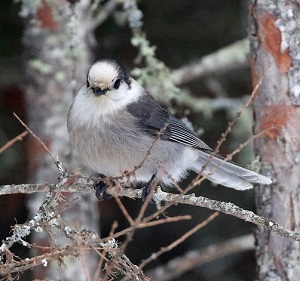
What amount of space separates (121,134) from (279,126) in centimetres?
79

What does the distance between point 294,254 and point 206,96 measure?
119 inches

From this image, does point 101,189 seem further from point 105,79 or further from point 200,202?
point 200,202

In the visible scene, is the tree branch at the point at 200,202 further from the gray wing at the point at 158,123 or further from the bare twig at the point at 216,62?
the bare twig at the point at 216,62

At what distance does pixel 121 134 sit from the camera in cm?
412

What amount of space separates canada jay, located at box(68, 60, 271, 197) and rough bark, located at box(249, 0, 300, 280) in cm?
13

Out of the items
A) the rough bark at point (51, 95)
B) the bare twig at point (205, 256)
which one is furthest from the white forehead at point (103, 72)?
the bare twig at point (205, 256)

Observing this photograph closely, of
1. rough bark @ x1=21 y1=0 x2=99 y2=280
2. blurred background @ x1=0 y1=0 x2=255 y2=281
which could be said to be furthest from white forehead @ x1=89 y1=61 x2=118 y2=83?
blurred background @ x1=0 y1=0 x2=255 y2=281

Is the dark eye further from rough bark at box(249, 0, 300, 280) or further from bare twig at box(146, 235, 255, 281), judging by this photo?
bare twig at box(146, 235, 255, 281)

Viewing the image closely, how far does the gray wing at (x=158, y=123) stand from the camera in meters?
4.28

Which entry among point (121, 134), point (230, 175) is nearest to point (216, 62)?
point (230, 175)

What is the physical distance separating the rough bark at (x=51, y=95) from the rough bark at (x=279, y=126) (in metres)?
1.65

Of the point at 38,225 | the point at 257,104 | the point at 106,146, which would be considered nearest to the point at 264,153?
the point at 257,104

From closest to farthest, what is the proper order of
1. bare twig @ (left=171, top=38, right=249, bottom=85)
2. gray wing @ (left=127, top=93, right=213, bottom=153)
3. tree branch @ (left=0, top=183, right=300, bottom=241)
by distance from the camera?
tree branch @ (left=0, top=183, right=300, bottom=241)
gray wing @ (left=127, top=93, right=213, bottom=153)
bare twig @ (left=171, top=38, right=249, bottom=85)

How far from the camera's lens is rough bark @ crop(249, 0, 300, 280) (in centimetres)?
398
